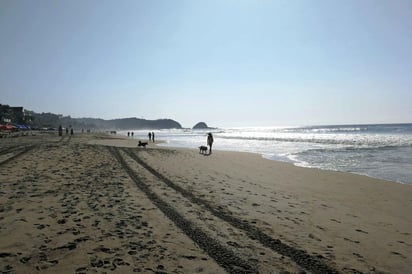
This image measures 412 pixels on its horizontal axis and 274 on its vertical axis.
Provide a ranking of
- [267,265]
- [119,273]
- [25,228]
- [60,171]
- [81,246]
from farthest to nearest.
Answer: [60,171], [25,228], [81,246], [267,265], [119,273]

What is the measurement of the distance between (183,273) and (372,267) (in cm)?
357

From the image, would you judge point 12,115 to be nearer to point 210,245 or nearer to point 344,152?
A: point 344,152

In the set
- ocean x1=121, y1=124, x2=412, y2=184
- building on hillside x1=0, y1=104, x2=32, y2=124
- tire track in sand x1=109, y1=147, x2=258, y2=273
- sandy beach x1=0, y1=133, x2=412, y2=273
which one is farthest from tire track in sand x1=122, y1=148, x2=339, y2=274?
building on hillside x1=0, y1=104, x2=32, y2=124

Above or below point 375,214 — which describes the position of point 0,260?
above

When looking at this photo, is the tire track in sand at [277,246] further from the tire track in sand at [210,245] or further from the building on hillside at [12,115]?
the building on hillside at [12,115]

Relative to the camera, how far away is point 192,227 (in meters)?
6.70

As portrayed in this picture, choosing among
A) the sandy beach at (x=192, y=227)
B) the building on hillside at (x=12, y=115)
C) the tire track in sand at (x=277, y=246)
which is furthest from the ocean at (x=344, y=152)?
the building on hillside at (x=12, y=115)

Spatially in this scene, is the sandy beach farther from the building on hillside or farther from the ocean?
the building on hillside

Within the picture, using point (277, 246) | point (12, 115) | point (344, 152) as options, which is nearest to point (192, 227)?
point (277, 246)

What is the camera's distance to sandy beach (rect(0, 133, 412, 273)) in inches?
197

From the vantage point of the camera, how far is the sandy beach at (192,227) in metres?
5.00

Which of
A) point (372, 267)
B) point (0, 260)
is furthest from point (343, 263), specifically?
point (0, 260)

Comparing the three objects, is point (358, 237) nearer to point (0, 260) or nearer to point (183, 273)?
point (183, 273)

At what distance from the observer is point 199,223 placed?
6.99 m
